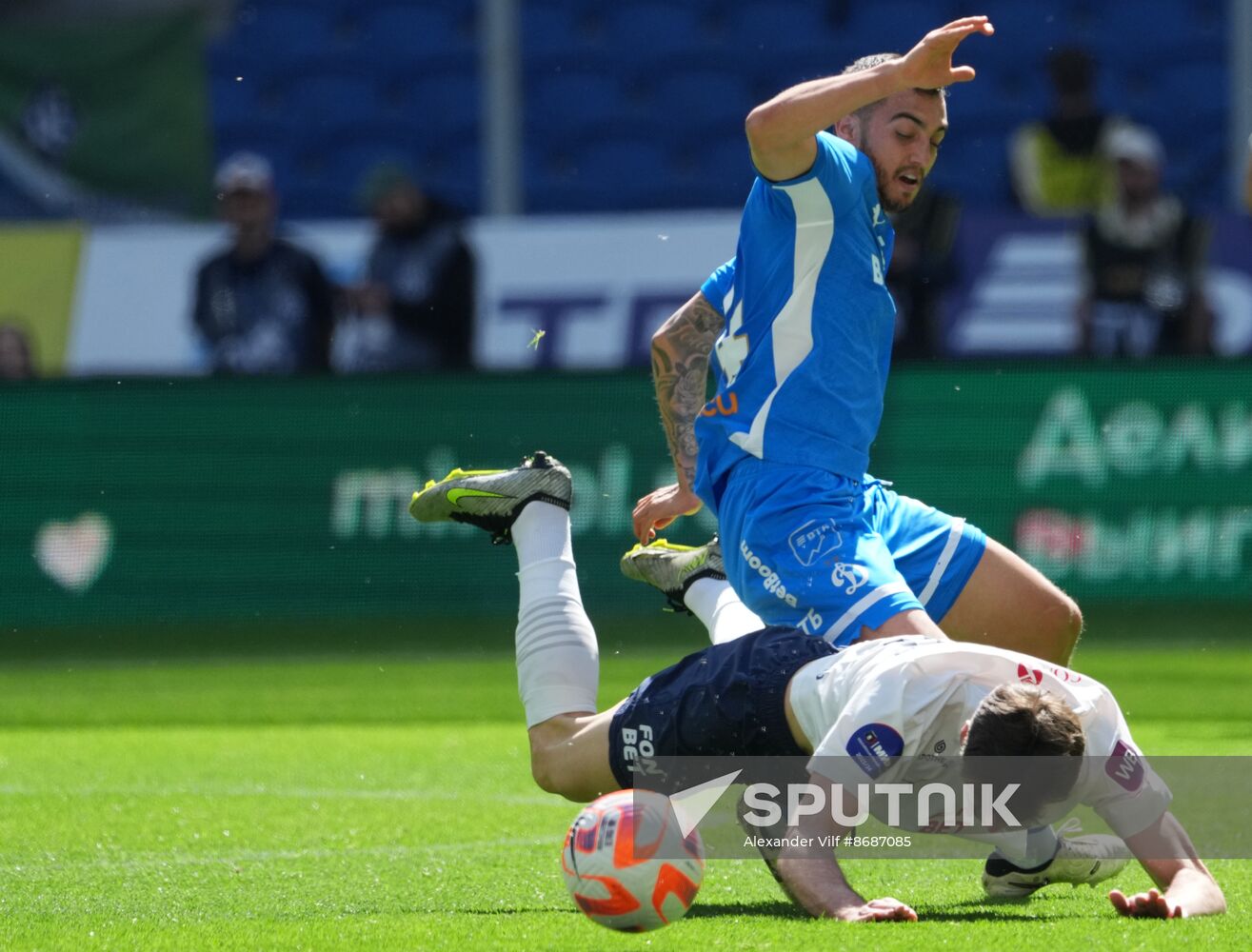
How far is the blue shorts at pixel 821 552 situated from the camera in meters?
4.91

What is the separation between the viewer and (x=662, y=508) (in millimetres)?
5812

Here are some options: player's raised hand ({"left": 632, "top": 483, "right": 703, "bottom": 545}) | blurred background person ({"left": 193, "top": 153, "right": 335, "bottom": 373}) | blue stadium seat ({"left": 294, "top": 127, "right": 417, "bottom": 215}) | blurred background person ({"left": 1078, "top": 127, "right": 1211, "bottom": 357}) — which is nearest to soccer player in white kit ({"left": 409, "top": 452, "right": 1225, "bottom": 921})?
player's raised hand ({"left": 632, "top": 483, "right": 703, "bottom": 545})

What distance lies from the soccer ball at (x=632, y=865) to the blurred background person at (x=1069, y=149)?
9.56 meters

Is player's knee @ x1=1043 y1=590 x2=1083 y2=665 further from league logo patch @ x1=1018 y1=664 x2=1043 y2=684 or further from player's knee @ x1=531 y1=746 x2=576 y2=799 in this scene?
player's knee @ x1=531 y1=746 x2=576 y2=799

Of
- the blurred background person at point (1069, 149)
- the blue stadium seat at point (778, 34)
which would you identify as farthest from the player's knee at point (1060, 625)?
the blue stadium seat at point (778, 34)

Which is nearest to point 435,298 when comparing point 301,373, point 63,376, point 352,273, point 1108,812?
point 352,273

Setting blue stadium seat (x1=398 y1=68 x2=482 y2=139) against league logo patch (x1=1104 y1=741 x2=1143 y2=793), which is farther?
blue stadium seat (x1=398 y1=68 x2=482 y2=139)

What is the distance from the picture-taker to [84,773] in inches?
287

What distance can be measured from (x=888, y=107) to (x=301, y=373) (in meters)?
6.67

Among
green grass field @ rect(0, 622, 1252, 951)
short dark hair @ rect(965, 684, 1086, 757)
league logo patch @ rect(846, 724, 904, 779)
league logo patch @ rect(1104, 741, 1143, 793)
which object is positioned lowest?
green grass field @ rect(0, 622, 1252, 951)

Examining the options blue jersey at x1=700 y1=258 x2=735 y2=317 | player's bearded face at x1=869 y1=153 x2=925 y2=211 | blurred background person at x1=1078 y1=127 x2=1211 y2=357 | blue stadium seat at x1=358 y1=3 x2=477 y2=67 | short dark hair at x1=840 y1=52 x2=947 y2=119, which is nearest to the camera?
short dark hair at x1=840 y1=52 x2=947 y2=119

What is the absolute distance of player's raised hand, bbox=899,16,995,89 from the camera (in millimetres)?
4699

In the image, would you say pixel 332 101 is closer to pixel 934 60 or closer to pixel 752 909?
pixel 934 60

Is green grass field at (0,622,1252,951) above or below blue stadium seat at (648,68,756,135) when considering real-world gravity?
below
